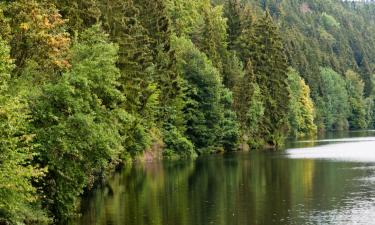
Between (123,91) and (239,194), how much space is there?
62.2ft

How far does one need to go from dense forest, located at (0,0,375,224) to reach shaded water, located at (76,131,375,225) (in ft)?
8.14

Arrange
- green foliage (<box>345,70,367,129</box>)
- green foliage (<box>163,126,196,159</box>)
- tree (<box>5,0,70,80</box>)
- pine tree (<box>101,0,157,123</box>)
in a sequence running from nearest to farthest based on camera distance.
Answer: tree (<box>5,0,70,80</box>) → pine tree (<box>101,0,157,123</box>) → green foliage (<box>163,126,196,159</box>) → green foliage (<box>345,70,367,129</box>)

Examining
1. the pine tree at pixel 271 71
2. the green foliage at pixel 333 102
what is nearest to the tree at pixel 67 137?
the pine tree at pixel 271 71

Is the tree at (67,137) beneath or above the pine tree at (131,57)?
beneath

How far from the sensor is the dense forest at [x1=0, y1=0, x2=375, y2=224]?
1245 inches

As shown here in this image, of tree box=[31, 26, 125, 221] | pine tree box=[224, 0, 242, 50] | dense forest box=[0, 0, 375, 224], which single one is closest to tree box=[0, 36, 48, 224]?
dense forest box=[0, 0, 375, 224]

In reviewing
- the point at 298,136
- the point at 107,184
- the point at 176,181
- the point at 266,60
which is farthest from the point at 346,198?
the point at 298,136

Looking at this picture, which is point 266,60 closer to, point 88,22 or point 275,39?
point 275,39

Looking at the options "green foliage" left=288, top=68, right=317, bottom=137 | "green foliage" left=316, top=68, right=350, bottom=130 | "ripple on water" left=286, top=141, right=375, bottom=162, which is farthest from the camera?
"green foliage" left=316, top=68, right=350, bottom=130

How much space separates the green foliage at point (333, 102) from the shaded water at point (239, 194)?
334ft

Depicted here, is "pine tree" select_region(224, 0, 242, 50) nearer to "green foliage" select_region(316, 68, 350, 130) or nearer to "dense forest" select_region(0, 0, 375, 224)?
"dense forest" select_region(0, 0, 375, 224)

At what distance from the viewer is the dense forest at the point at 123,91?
1245 inches

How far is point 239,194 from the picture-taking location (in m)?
44.5

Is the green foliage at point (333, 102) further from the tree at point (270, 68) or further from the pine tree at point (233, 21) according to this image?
the tree at point (270, 68)
